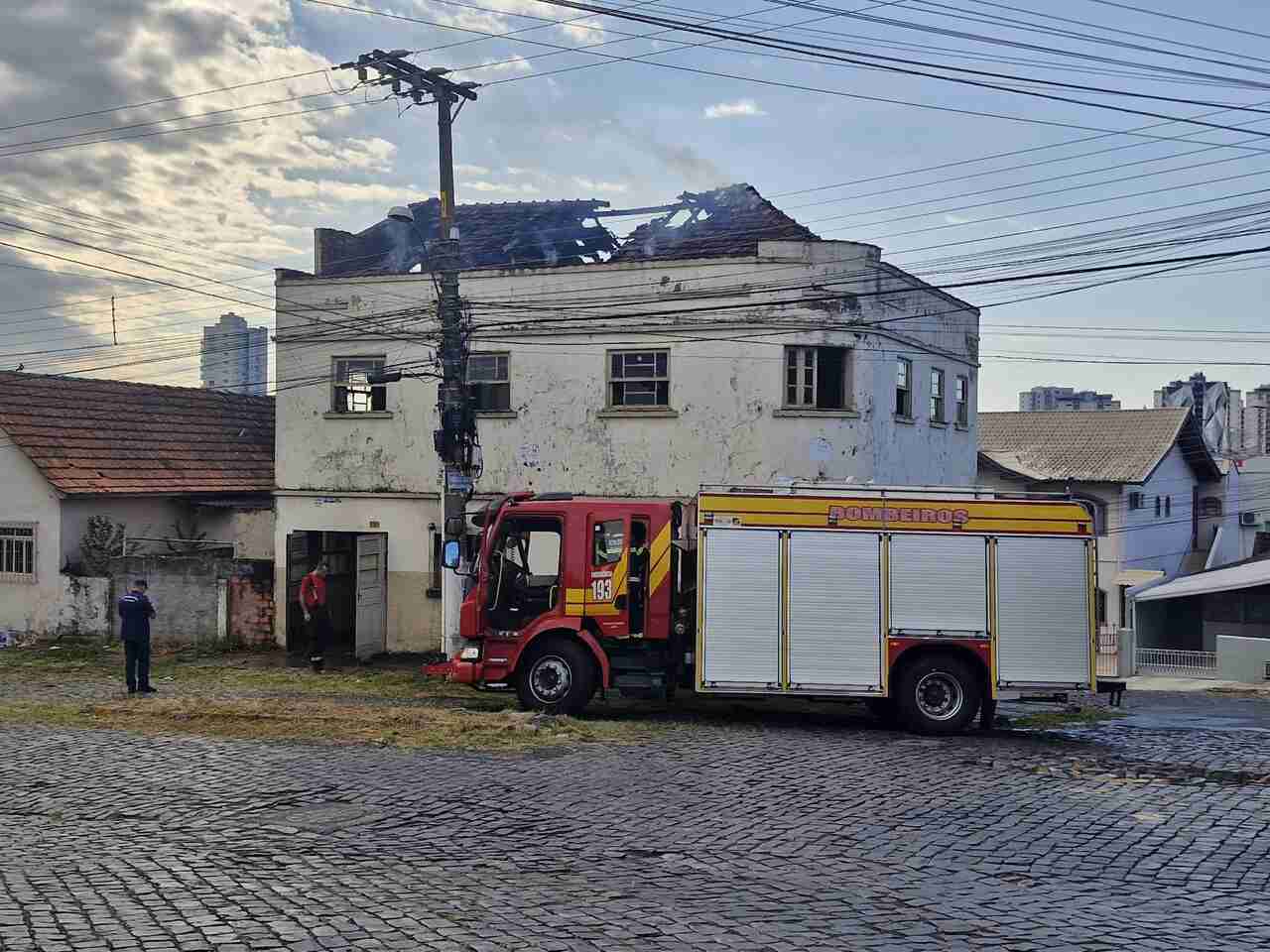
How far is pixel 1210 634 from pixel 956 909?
103 ft

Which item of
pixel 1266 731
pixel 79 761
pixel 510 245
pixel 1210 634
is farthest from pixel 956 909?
pixel 1210 634

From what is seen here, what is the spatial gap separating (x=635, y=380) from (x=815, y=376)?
3.20 m

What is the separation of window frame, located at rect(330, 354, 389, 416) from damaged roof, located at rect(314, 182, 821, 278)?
1816 mm

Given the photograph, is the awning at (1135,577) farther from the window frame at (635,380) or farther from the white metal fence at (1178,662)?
the window frame at (635,380)

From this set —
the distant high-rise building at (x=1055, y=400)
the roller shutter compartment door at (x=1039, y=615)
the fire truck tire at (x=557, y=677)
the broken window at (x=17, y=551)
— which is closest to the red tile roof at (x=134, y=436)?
the broken window at (x=17, y=551)

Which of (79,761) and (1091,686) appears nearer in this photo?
(79,761)

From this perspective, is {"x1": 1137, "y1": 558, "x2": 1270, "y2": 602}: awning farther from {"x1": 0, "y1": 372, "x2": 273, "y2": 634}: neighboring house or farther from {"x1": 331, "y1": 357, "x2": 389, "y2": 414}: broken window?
{"x1": 0, "y1": 372, "x2": 273, "y2": 634}: neighboring house

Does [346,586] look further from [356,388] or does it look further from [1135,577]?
[1135,577]

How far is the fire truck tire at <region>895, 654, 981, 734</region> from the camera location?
47.5ft

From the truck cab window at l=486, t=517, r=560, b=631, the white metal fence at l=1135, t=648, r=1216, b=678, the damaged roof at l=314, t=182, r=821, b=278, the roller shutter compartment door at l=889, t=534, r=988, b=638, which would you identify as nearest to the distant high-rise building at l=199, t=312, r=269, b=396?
the damaged roof at l=314, t=182, r=821, b=278

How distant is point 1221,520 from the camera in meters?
49.5

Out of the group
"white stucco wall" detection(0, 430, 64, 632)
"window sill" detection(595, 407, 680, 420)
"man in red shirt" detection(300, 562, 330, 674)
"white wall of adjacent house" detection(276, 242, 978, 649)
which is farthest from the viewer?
"white stucco wall" detection(0, 430, 64, 632)

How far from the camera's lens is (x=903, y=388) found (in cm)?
2273

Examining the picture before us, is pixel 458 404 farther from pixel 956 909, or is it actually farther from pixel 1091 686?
pixel 956 909
